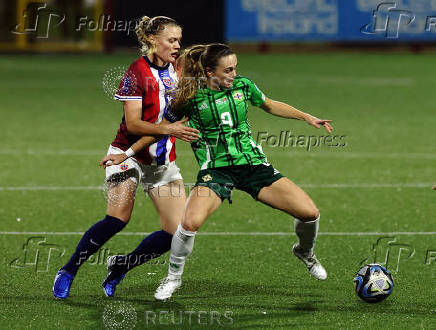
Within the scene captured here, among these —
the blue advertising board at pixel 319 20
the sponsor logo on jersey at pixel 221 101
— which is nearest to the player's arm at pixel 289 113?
the sponsor logo on jersey at pixel 221 101

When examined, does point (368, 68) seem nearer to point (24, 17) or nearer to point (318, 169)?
point (24, 17)

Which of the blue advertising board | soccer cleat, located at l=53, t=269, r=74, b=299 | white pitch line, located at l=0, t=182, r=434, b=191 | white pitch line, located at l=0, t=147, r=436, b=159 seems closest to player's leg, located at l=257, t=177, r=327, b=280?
soccer cleat, located at l=53, t=269, r=74, b=299

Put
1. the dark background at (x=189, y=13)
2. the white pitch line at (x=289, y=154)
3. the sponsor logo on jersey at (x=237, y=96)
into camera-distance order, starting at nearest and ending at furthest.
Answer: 1. the sponsor logo on jersey at (x=237, y=96)
2. the white pitch line at (x=289, y=154)
3. the dark background at (x=189, y=13)

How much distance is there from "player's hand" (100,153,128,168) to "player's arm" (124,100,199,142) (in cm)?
18

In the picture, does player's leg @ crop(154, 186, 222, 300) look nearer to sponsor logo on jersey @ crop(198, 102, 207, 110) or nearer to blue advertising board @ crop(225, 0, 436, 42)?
sponsor logo on jersey @ crop(198, 102, 207, 110)

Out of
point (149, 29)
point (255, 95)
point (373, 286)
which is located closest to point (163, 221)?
point (255, 95)

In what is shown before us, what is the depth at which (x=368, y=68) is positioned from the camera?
86.9 feet

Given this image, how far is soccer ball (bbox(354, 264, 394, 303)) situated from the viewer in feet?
21.6

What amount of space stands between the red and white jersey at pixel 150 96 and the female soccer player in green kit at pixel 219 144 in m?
0.13

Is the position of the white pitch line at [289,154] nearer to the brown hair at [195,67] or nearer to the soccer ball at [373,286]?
the soccer ball at [373,286]

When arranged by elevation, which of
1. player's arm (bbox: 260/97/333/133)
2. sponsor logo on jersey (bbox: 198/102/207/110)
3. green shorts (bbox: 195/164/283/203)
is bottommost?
green shorts (bbox: 195/164/283/203)

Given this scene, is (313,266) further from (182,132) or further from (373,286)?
(182,132)

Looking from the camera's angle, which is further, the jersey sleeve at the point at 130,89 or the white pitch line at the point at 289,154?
the white pitch line at the point at 289,154

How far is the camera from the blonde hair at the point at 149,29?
6.66 meters
